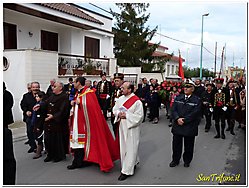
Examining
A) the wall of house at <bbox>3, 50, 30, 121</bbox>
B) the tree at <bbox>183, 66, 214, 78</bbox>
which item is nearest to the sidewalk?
the wall of house at <bbox>3, 50, 30, 121</bbox>

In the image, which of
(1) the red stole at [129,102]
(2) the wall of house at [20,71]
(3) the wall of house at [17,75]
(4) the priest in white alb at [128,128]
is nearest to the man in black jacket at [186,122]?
(4) the priest in white alb at [128,128]

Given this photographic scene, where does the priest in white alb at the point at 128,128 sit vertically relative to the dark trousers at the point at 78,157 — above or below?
above

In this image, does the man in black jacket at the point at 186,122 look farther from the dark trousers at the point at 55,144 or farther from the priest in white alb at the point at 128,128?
the dark trousers at the point at 55,144

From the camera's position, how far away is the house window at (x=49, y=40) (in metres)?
14.3

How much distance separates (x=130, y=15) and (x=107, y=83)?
732 inches

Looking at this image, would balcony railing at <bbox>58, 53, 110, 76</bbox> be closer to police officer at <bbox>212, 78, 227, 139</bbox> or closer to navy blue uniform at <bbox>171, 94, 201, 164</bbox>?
police officer at <bbox>212, 78, 227, 139</bbox>

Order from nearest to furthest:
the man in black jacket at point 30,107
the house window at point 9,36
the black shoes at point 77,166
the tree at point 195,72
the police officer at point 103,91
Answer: the black shoes at point 77,166 < the man in black jacket at point 30,107 < the police officer at point 103,91 < the house window at point 9,36 < the tree at point 195,72

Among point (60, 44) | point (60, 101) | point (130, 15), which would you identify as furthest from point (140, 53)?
point (60, 101)

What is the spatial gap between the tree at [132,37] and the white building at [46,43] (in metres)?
7.85

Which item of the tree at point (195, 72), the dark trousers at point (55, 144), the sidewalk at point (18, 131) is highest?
the tree at point (195, 72)

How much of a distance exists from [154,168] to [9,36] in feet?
33.7

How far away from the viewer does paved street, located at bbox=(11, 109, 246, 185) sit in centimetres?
461

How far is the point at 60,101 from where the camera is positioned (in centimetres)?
552

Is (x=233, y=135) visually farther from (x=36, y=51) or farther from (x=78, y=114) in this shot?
(x=36, y=51)
